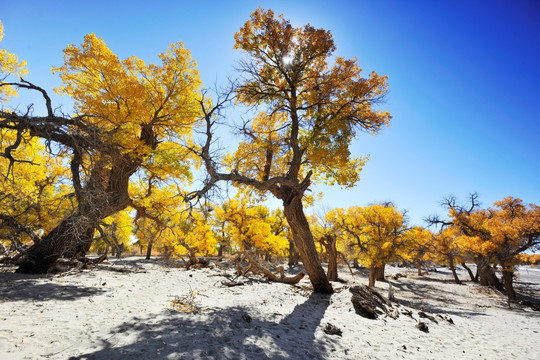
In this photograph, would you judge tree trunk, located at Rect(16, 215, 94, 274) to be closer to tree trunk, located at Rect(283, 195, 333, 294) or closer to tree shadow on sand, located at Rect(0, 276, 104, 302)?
tree shadow on sand, located at Rect(0, 276, 104, 302)

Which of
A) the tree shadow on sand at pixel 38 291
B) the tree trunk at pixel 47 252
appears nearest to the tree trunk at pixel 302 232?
the tree shadow on sand at pixel 38 291

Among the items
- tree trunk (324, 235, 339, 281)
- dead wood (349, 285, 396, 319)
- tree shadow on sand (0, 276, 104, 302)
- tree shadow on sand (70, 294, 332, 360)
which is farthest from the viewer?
tree trunk (324, 235, 339, 281)

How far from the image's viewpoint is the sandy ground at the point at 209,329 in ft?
11.5

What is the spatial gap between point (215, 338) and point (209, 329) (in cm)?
44

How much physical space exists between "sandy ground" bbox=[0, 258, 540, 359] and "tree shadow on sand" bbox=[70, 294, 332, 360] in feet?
0.05

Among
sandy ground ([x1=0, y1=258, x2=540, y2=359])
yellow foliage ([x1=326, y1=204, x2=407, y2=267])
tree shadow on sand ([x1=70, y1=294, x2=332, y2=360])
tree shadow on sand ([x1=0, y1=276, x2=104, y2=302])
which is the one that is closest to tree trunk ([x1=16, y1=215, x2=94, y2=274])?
sandy ground ([x1=0, y1=258, x2=540, y2=359])

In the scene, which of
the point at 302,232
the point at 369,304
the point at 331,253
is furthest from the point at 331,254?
the point at 369,304

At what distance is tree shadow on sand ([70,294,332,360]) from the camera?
11.3 ft

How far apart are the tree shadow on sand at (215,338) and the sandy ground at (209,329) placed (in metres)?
0.02

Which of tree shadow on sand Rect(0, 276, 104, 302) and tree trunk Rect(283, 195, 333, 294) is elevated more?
tree trunk Rect(283, 195, 333, 294)

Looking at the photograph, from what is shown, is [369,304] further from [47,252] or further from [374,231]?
[374,231]

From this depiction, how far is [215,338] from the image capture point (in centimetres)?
414

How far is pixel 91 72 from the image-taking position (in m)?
9.94

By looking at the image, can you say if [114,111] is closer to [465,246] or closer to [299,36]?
[299,36]
